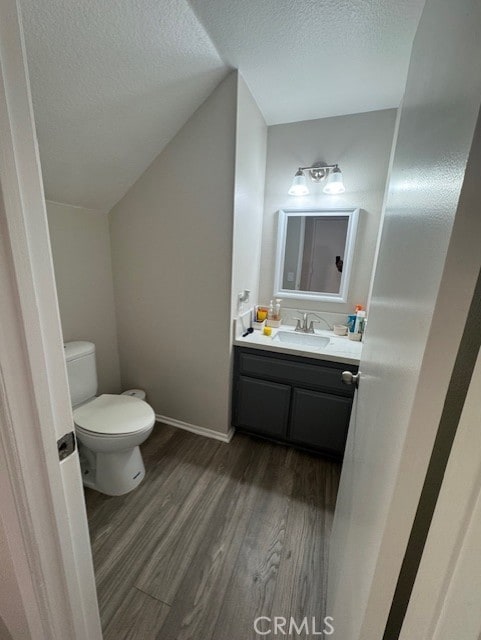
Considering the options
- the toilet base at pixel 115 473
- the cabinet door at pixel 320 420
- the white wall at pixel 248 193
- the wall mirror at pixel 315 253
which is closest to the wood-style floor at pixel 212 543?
the toilet base at pixel 115 473

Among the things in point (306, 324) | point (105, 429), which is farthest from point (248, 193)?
point (105, 429)

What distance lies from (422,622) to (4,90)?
1030mm

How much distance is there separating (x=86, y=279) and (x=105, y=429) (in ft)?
3.56

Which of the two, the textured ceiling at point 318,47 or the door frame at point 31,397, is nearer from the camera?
the door frame at point 31,397

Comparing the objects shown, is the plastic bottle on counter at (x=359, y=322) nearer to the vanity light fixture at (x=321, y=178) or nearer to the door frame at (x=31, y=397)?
the vanity light fixture at (x=321, y=178)

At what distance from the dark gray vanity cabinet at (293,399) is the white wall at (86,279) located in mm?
1093

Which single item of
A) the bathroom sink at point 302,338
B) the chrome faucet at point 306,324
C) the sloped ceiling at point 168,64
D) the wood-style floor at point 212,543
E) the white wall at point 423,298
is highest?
the sloped ceiling at point 168,64

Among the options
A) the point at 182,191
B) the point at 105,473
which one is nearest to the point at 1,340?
the point at 105,473

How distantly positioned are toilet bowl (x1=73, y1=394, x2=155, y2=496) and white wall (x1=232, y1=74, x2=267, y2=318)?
900 mm

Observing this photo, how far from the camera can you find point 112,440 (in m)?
1.43

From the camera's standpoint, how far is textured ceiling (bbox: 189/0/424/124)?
3.67ft

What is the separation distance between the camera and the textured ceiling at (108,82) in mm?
1021

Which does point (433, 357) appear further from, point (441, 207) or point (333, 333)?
point (333, 333)

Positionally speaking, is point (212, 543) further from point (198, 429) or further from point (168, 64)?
point (168, 64)
